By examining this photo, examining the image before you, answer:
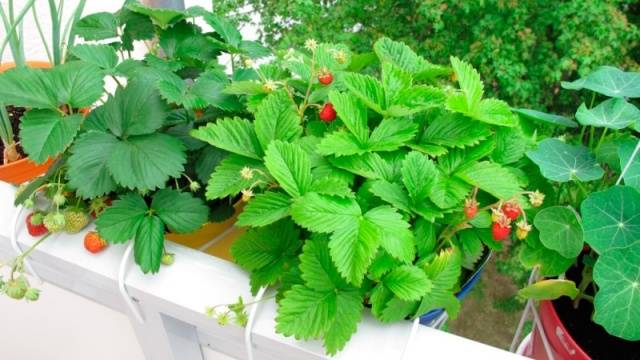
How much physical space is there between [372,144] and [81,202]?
1.21 feet

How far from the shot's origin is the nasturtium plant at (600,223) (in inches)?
18.3

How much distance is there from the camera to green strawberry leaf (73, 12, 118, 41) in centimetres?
69

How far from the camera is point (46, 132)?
1.80 feet

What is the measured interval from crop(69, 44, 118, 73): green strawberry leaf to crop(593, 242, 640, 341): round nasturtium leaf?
568mm

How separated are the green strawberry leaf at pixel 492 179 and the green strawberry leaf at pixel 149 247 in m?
0.31

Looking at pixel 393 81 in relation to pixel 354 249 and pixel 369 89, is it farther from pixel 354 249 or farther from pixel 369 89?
pixel 354 249

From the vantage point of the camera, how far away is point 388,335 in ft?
1.59

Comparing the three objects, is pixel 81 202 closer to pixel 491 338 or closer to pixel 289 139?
pixel 289 139

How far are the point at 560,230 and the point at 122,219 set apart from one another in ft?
1.47

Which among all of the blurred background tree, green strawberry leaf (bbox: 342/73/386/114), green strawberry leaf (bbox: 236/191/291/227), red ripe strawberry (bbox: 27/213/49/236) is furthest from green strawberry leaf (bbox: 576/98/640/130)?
the blurred background tree

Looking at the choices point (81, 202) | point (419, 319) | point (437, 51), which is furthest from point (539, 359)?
point (437, 51)

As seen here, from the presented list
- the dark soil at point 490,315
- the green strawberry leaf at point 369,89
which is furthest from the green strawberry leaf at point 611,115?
the dark soil at point 490,315

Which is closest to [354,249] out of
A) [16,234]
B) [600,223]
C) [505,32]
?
Answer: [600,223]

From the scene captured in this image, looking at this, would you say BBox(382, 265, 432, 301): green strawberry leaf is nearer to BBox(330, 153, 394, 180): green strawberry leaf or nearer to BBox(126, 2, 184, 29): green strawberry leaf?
BBox(330, 153, 394, 180): green strawberry leaf
